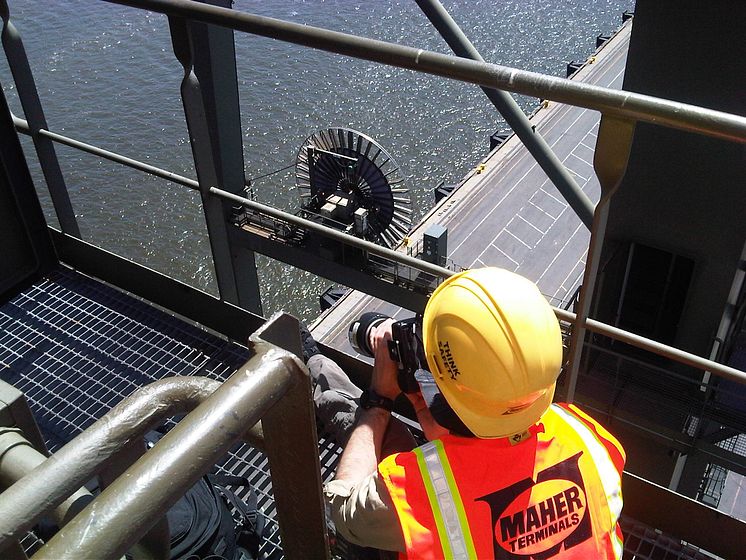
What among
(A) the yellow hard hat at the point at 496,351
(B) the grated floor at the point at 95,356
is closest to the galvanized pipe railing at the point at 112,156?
(B) the grated floor at the point at 95,356

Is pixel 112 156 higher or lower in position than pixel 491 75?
lower

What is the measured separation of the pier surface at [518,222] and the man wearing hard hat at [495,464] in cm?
1165

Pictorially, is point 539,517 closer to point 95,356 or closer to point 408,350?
point 408,350

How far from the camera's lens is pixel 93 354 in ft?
9.64

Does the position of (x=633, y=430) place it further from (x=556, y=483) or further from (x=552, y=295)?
(x=556, y=483)

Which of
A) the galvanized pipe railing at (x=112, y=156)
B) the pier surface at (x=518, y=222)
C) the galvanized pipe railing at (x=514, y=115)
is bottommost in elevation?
the pier surface at (x=518, y=222)

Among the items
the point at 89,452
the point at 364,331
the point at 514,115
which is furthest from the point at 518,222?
the point at 89,452

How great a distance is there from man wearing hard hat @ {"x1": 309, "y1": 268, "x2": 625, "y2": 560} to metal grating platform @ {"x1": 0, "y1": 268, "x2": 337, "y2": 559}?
83 centimetres

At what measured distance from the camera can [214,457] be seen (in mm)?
775

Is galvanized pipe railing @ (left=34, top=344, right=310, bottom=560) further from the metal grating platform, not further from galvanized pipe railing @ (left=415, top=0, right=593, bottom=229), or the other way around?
galvanized pipe railing @ (left=415, top=0, right=593, bottom=229)

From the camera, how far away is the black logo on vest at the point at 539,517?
68.9 inches

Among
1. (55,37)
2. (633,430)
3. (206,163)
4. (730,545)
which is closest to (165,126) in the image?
(55,37)

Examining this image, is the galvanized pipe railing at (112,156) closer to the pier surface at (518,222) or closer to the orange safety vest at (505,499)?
the orange safety vest at (505,499)

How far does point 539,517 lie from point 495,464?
163 mm
